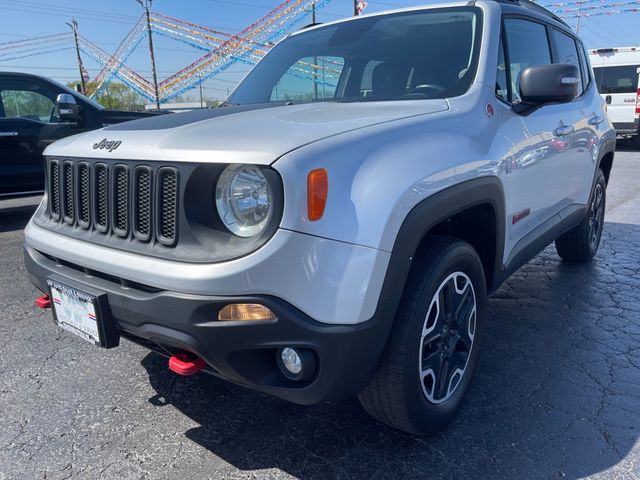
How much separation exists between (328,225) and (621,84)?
679 inches

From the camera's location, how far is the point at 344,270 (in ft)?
5.50

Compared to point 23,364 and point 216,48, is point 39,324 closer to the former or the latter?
point 23,364

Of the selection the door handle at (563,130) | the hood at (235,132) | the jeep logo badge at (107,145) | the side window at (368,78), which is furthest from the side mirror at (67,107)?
the door handle at (563,130)

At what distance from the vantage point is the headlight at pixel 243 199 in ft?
5.61

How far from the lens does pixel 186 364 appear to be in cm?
192

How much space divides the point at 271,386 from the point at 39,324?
96.2 inches

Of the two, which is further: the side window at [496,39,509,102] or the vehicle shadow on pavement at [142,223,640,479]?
the side window at [496,39,509,102]

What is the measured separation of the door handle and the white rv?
13.9m

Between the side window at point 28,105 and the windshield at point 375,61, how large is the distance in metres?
4.32

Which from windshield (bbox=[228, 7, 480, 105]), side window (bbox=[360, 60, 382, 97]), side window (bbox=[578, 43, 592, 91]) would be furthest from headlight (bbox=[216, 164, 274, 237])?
side window (bbox=[578, 43, 592, 91])

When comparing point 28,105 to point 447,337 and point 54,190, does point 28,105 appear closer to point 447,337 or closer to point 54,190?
point 54,190

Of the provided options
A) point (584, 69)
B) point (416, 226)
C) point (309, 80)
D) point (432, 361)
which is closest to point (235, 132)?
point (416, 226)

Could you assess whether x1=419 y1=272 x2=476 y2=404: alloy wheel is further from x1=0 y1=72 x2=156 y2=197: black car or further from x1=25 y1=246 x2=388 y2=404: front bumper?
x1=0 y1=72 x2=156 y2=197: black car

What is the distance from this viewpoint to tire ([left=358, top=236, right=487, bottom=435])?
1.96m
